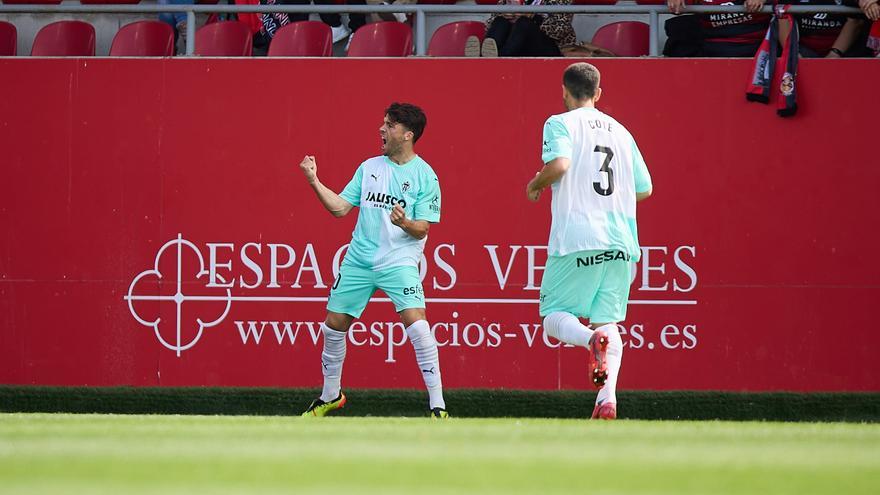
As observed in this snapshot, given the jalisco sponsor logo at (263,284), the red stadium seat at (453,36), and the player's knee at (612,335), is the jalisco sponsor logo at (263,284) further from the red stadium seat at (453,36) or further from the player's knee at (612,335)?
the player's knee at (612,335)

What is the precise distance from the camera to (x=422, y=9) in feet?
32.9

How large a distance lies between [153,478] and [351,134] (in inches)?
243

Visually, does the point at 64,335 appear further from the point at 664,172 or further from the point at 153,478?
the point at 153,478

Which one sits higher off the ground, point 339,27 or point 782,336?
point 339,27

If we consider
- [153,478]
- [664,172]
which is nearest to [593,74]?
[664,172]

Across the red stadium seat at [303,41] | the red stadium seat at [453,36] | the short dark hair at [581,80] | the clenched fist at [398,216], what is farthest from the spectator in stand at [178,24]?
the short dark hair at [581,80]

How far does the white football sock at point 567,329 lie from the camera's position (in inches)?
257

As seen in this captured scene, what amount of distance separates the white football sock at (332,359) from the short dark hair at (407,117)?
1.25 metres

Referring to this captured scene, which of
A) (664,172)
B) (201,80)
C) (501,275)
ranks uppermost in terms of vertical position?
(201,80)

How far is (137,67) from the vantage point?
998cm

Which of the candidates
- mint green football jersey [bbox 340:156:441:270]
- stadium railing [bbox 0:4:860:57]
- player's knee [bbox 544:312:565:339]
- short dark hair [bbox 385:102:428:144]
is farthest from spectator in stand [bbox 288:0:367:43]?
player's knee [bbox 544:312:565:339]

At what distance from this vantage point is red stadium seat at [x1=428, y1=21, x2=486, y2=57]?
33.8 ft

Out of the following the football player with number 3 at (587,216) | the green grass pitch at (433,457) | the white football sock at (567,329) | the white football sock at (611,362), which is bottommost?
the green grass pitch at (433,457)

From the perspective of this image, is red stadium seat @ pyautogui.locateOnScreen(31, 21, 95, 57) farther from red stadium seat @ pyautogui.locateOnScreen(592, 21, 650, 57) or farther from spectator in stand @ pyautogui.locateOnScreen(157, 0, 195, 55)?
red stadium seat @ pyautogui.locateOnScreen(592, 21, 650, 57)
